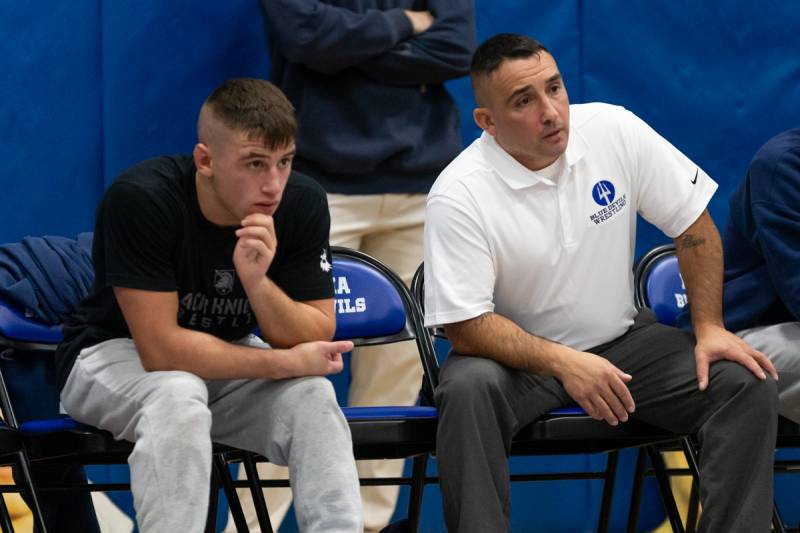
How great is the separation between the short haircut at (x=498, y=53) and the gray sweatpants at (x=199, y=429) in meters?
1.16

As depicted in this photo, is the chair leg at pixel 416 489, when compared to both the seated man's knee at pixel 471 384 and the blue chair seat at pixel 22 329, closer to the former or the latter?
the seated man's knee at pixel 471 384

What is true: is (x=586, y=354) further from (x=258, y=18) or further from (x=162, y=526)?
(x=258, y=18)

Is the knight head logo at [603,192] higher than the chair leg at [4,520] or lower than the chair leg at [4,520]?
higher

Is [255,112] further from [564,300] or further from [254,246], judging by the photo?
[564,300]

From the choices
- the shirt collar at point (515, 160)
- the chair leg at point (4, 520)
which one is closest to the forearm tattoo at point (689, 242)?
the shirt collar at point (515, 160)

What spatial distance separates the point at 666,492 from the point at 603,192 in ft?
2.92

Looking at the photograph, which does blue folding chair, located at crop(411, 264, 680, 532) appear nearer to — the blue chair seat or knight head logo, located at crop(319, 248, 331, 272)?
knight head logo, located at crop(319, 248, 331, 272)

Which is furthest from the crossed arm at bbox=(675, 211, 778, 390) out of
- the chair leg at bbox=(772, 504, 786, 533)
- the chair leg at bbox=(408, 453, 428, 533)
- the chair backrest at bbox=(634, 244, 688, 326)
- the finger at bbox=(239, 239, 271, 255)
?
the finger at bbox=(239, 239, 271, 255)

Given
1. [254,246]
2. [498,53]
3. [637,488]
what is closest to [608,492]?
[637,488]

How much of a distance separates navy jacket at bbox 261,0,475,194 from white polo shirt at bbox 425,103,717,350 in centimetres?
68

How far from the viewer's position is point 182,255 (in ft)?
10.8

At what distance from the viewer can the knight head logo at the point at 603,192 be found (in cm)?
374

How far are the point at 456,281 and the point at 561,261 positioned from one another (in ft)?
1.06

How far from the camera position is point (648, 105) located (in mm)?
5254
